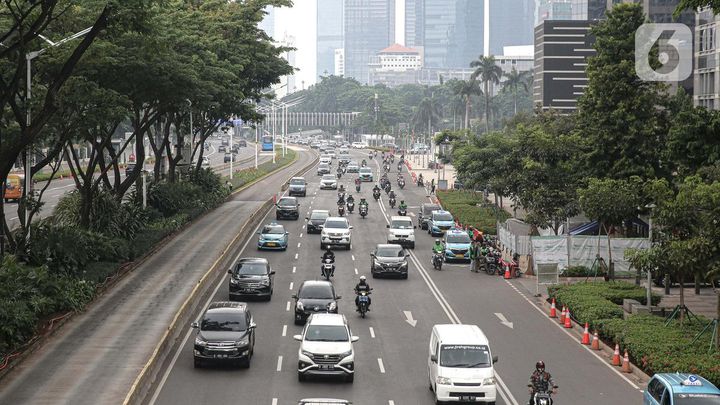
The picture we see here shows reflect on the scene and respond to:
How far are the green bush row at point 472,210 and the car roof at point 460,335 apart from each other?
38.6m

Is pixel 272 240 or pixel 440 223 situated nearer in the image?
pixel 272 240

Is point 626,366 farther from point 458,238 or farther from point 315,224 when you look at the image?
point 315,224

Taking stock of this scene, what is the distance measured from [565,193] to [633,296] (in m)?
14.1

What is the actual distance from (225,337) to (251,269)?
41.5 feet

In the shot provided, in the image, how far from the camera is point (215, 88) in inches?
2426

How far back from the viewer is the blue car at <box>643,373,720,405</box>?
23.5 m

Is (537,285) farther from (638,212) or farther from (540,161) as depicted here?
(540,161)

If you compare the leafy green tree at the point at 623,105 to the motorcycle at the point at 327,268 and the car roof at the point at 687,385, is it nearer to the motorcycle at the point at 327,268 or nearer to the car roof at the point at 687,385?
the motorcycle at the point at 327,268

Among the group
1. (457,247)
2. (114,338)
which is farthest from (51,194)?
(114,338)

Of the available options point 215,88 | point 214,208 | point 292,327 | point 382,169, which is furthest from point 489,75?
point 292,327

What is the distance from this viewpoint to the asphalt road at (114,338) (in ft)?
91.0

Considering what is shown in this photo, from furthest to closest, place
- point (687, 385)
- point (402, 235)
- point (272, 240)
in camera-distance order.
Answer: point (402, 235)
point (272, 240)
point (687, 385)

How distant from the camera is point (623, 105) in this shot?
5538cm

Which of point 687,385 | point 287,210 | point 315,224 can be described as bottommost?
point 687,385
